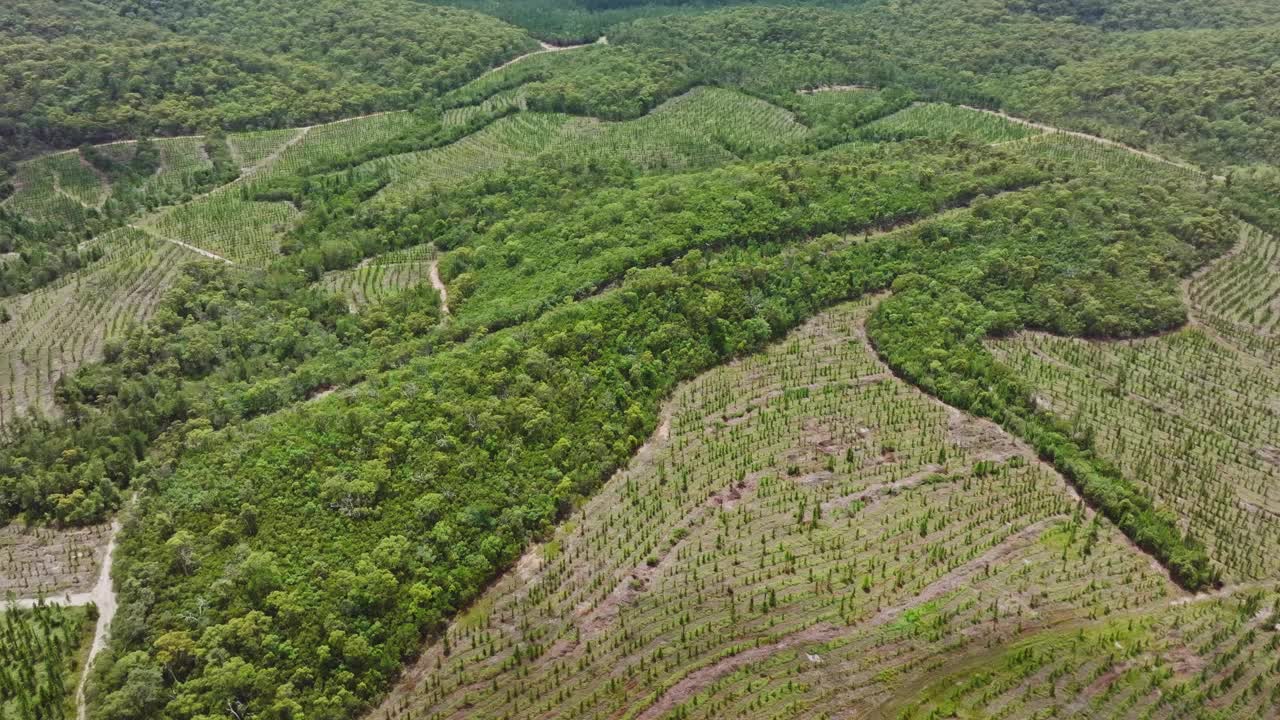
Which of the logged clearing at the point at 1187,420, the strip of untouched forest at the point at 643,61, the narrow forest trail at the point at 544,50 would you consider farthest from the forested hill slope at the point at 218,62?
the logged clearing at the point at 1187,420

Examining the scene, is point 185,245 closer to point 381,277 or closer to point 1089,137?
point 381,277

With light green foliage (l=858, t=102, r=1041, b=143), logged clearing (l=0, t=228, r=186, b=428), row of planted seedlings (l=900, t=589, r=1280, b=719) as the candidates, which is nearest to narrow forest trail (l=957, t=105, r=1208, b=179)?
light green foliage (l=858, t=102, r=1041, b=143)

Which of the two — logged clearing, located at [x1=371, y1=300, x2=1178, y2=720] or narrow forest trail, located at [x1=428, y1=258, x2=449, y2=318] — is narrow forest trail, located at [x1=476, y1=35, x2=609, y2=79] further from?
logged clearing, located at [x1=371, y1=300, x2=1178, y2=720]

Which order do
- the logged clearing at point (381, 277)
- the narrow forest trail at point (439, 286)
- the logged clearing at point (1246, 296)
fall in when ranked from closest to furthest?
the logged clearing at point (1246, 296)
the narrow forest trail at point (439, 286)
the logged clearing at point (381, 277)

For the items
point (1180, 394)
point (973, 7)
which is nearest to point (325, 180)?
point (1180, 394)

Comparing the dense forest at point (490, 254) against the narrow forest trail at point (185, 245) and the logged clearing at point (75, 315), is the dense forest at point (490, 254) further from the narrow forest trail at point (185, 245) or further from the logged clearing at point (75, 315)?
the logged clearing at point (75, 315)
